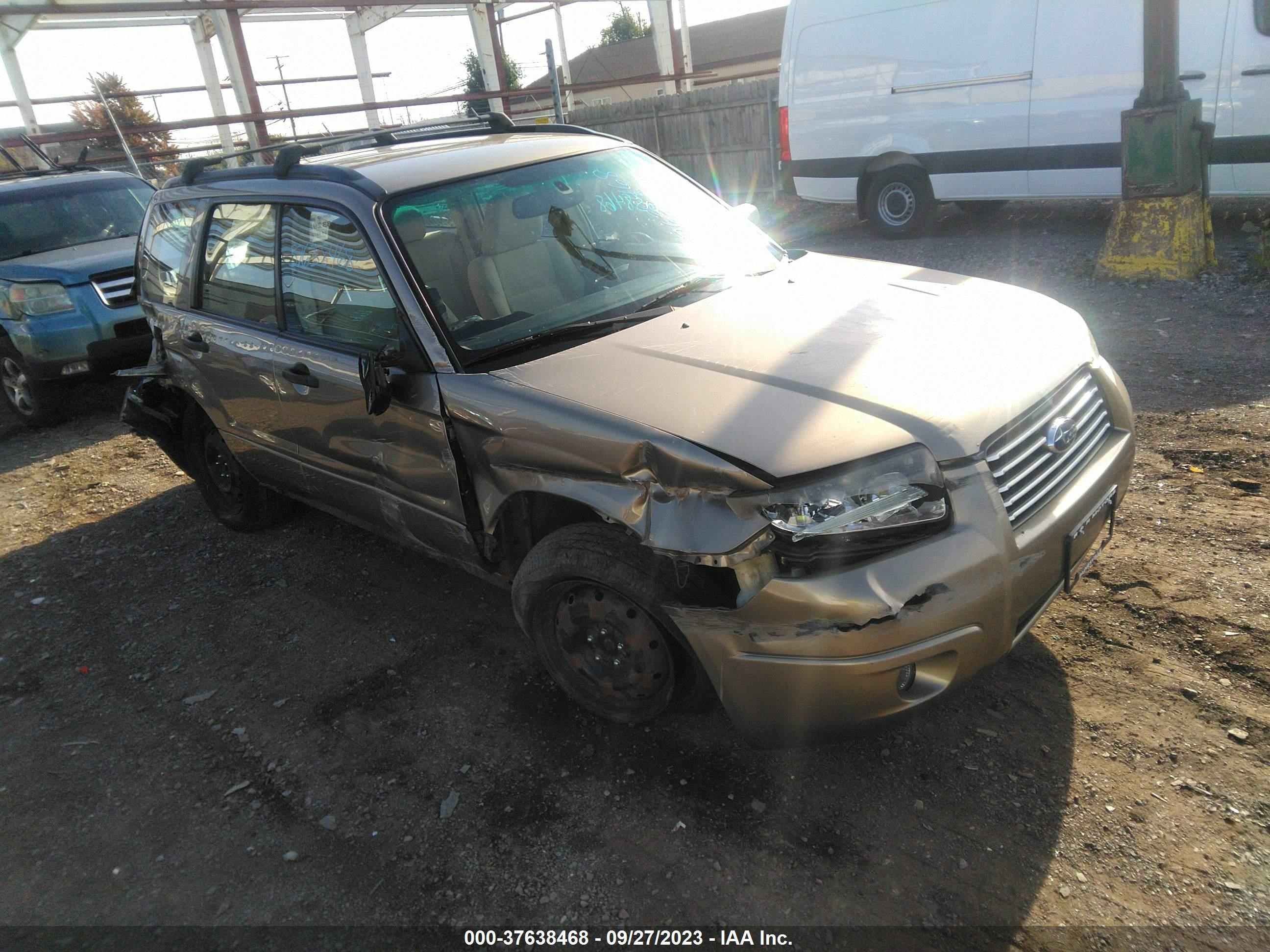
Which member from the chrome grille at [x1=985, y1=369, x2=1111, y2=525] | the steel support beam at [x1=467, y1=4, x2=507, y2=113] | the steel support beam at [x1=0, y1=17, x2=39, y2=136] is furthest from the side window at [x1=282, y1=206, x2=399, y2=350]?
the steel support beam at [x1=467, y1=4, x2=507, y2=113]

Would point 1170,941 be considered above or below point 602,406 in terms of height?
below

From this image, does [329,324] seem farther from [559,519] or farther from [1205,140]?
[1205,140]

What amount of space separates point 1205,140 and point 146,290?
7.34 meters

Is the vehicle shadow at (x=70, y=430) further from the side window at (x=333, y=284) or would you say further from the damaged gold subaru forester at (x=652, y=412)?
the side window at (x=333, y=284)

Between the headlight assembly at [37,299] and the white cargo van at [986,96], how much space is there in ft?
24.4

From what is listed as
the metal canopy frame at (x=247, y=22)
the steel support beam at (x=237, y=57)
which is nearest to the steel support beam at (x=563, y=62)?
the metal canopy frame at (x=247, y=22)

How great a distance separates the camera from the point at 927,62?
8.62 metres

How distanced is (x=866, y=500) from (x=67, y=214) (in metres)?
8.51

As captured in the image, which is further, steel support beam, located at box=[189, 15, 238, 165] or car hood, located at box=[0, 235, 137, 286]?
steel support beam, located at box=[189, 15, 238, 165]

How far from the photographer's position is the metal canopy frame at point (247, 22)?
1362 cm

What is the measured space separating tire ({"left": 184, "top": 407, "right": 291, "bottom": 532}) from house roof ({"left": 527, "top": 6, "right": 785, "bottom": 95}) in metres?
31.8

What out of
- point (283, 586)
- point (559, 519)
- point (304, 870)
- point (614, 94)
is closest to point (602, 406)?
point (559, 519)

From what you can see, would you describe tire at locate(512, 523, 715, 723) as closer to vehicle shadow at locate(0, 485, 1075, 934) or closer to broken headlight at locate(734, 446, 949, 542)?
vehicle shadow at locate(0, 485, 1075, 934)

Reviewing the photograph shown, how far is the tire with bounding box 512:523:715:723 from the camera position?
8.68 ft
